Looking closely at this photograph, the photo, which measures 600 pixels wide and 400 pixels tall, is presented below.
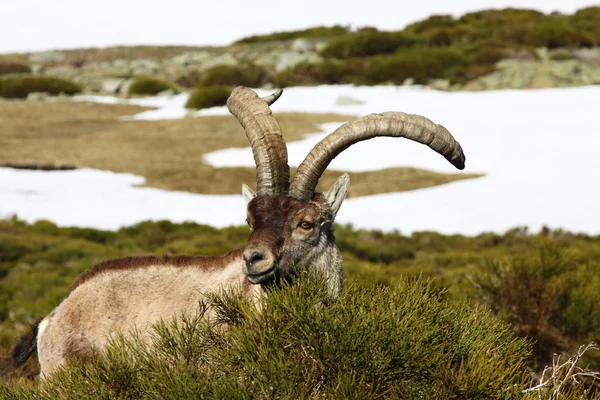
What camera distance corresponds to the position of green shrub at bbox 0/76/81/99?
5019cm

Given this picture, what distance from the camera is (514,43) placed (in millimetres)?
60688

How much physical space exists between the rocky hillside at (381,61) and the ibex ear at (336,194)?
3999cm

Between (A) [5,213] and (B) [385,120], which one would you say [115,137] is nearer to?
(A) [5,213]

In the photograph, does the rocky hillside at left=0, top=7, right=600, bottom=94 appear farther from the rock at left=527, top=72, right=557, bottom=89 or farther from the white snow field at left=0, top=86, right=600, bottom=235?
the white snow field at left=0, top=86, right=600, bottom=235

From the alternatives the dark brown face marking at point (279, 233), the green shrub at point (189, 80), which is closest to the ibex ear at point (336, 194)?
the dark brown face marking at point (279, 233)

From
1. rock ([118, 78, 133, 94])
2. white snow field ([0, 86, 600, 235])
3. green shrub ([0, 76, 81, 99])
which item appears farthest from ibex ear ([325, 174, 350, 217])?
rock ([118, 78, 133, 94])

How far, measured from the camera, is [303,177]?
560 centimetres

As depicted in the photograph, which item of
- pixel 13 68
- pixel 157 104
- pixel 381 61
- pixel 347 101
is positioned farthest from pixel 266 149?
pixel 13 68

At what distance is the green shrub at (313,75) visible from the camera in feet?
168

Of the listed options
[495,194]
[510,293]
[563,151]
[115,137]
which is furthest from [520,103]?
[510,293]

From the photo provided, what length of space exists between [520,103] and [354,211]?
18.8 metres

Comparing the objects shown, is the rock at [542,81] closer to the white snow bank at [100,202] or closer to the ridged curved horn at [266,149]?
the white snow bank at [100,202]

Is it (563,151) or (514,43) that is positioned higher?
(514,43)

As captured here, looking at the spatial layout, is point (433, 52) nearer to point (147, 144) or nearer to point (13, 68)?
point (147, 144)
